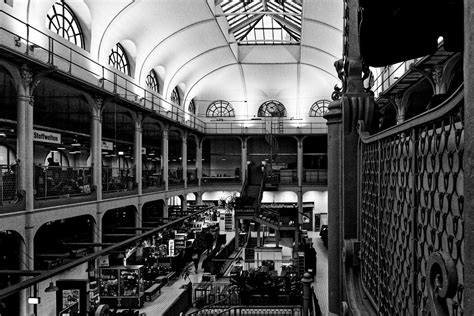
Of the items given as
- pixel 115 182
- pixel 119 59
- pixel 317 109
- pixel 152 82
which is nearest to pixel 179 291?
pixel 115 182

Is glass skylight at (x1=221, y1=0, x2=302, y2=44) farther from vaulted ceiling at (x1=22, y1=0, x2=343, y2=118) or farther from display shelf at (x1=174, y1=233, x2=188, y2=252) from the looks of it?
display shelf at (x1=174, y1=233, x2=188, y2=252)

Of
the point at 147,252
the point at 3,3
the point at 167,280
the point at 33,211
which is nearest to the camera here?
the point at 33,211

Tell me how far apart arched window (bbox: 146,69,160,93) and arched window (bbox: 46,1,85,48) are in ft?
27.0

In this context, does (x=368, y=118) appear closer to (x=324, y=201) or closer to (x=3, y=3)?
(x=3, y=3)

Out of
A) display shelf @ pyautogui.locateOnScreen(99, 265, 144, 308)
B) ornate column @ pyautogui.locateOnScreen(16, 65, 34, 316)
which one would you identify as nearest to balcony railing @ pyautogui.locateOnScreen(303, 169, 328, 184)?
display shelf @ pyautogui.locateOnScreen(99, 265, 144, 308)

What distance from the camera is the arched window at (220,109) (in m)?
38.3

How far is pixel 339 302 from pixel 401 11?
2860mm

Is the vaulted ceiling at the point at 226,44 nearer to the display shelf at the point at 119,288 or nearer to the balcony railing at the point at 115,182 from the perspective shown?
the balcony railing at the point at 115,182

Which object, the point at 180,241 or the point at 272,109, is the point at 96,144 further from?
the point at 272,109

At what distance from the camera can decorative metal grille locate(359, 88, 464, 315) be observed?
1.54m

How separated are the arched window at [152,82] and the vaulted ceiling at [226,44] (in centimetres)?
37

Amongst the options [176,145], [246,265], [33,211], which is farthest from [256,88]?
[33,211]

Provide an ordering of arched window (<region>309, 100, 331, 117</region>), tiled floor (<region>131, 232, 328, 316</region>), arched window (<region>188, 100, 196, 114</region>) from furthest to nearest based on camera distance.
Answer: arched window (<region>309, 100, 331, 117</region>)
arched window (<region>188, 100, 196, 114</region>)
tiled floor (<region>131, 232, 328, 316</region>)

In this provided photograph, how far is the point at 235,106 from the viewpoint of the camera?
38.1 meters
